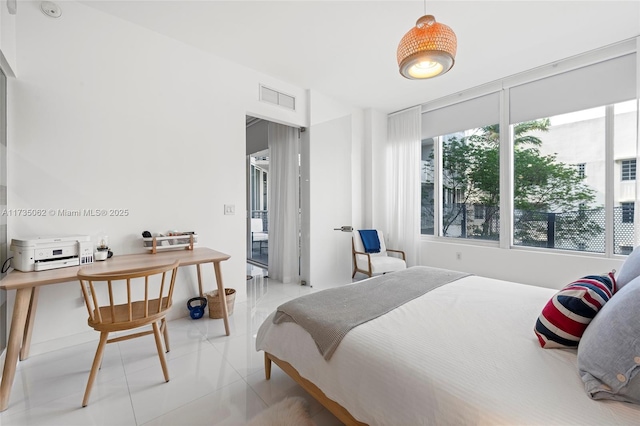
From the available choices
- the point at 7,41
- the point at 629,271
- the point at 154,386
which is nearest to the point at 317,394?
the point at 154,386

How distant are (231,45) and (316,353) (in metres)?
3.01

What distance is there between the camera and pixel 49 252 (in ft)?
6.31

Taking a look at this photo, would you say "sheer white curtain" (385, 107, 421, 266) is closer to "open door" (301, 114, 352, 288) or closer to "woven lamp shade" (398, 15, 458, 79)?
"open door" (301, 114, 352, 288)

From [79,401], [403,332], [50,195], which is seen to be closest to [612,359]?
[403,332]

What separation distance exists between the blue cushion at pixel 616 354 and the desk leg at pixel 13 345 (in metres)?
2.75

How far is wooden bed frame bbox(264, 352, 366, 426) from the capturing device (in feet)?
→ 4.18

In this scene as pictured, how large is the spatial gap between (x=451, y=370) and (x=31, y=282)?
2.32 metres

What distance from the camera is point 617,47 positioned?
279cm

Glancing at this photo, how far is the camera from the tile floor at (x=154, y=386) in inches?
59.3

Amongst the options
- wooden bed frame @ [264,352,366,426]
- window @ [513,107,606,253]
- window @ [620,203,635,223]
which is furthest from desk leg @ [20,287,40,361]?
window @ [620,203,635,223]

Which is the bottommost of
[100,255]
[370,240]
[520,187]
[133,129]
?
[370,240]

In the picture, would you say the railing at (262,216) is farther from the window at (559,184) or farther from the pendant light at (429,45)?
the pendant light at (429,45)

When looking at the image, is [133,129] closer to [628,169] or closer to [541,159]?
[541,159]

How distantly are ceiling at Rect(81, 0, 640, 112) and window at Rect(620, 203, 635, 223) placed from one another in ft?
5.48
